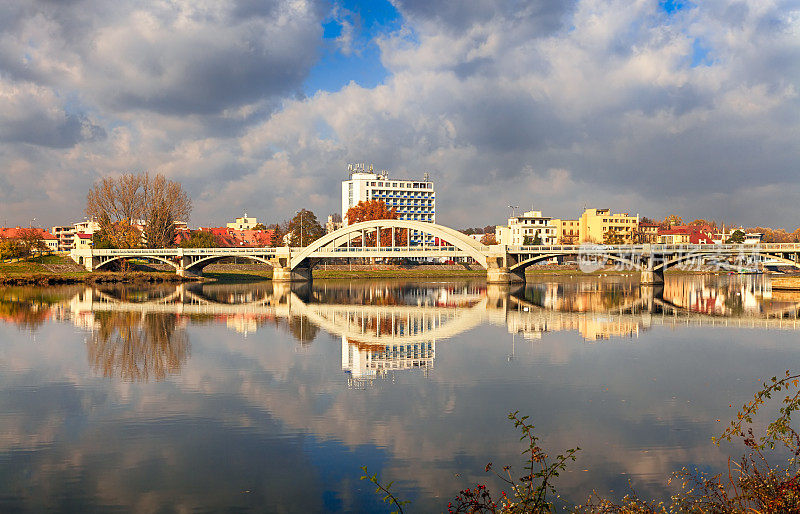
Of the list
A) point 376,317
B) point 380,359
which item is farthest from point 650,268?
point 380,359

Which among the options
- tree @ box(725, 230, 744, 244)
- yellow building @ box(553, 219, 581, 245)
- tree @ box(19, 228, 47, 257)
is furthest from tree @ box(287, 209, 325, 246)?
tree @ box(725, 230, 744, 244)

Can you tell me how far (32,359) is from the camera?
19938 millimetres

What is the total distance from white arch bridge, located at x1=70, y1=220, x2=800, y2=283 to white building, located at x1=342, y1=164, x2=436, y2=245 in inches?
2207

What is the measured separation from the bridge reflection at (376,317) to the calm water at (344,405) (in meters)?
0.25

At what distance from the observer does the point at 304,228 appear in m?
95.6

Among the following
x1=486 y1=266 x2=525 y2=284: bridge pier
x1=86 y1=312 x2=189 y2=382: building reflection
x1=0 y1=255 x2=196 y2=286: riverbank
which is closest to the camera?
x1=86 y1=312 x2=189 y2=382: building reflection

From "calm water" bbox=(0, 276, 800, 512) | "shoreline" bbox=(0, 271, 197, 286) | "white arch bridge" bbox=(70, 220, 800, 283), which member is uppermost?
"white arch bridge" bbox=(70, 220, 800, 283)

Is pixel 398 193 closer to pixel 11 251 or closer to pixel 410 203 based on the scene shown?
pixel 410 203

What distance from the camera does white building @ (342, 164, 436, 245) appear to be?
13250 cm

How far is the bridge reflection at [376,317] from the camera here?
20641 millimetres

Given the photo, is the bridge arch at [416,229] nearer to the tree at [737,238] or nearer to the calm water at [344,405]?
the calm water at [344,405]

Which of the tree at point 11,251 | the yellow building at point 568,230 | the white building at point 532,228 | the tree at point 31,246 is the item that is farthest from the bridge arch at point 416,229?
the yellow building at point 568,230

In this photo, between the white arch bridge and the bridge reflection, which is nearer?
the bridge reflection

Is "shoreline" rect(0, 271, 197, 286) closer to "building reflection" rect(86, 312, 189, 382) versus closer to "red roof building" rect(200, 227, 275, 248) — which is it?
"building reflection" rect(86, 312, 189, 382)
